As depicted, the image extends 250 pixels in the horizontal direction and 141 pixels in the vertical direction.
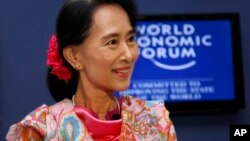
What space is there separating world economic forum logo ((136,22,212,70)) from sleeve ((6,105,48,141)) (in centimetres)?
158

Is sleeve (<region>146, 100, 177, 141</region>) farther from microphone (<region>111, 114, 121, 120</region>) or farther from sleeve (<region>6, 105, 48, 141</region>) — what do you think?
sleeve (<region>6, 105, 48, 141</region>)

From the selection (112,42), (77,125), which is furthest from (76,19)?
(77,125)

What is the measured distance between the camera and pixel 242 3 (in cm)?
285

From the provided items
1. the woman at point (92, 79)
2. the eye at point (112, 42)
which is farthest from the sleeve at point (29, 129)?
the eye at point (112, 42)

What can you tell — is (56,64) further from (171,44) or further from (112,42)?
(171,44)

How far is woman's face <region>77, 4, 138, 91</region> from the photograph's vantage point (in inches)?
43.3

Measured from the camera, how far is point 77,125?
3.74 feet

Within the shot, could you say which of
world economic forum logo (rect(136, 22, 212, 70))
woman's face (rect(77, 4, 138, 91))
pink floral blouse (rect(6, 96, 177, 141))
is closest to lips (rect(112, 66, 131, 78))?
woman's face (rect(77, 4, 138, 91))

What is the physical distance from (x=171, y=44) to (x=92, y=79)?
5.26ft

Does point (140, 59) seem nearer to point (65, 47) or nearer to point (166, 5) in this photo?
point (166, 5)

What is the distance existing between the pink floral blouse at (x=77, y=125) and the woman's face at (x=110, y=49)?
0.32ft

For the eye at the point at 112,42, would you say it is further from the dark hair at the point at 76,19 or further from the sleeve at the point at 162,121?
the sleeve at the point at 162,121

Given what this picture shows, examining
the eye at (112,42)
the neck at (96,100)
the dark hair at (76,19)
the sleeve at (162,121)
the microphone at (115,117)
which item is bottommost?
the sleeve at (162,121)

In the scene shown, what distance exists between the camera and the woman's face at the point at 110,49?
110 cm
